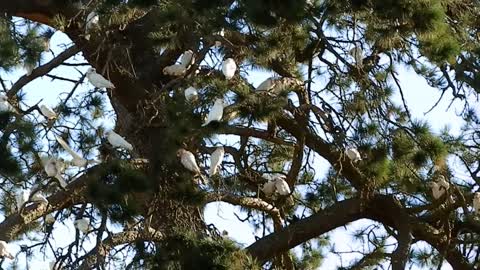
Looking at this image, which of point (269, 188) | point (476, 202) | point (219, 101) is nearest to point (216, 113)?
point (219, 101)

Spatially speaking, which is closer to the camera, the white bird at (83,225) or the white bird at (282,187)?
the white bird at (83,225)

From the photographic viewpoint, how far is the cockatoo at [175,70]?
399cm

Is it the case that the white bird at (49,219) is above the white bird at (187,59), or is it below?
below

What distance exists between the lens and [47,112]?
3.66 m

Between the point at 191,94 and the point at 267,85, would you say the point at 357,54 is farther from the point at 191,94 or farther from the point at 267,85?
the point at 191,94

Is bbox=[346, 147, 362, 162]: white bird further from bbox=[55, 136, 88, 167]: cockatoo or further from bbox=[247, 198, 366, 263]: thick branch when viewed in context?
bbox=[55, 136, 88, 167]: cockatoo

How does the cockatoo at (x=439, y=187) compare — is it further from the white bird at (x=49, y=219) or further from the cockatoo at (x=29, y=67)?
the cockatoo at (x=29, y=67)

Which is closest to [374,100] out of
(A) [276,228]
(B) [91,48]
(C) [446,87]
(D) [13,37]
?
(C) [446,87]

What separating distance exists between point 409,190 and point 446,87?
0.54 m

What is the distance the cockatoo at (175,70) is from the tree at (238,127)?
42 millimetres

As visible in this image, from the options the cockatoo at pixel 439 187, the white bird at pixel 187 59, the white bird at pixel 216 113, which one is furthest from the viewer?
the cockatoo at pixel 439 187

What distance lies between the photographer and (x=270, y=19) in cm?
333

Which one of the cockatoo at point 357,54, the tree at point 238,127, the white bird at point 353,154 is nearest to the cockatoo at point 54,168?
the tree at point 238,127

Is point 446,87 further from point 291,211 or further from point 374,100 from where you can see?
point 291,211
